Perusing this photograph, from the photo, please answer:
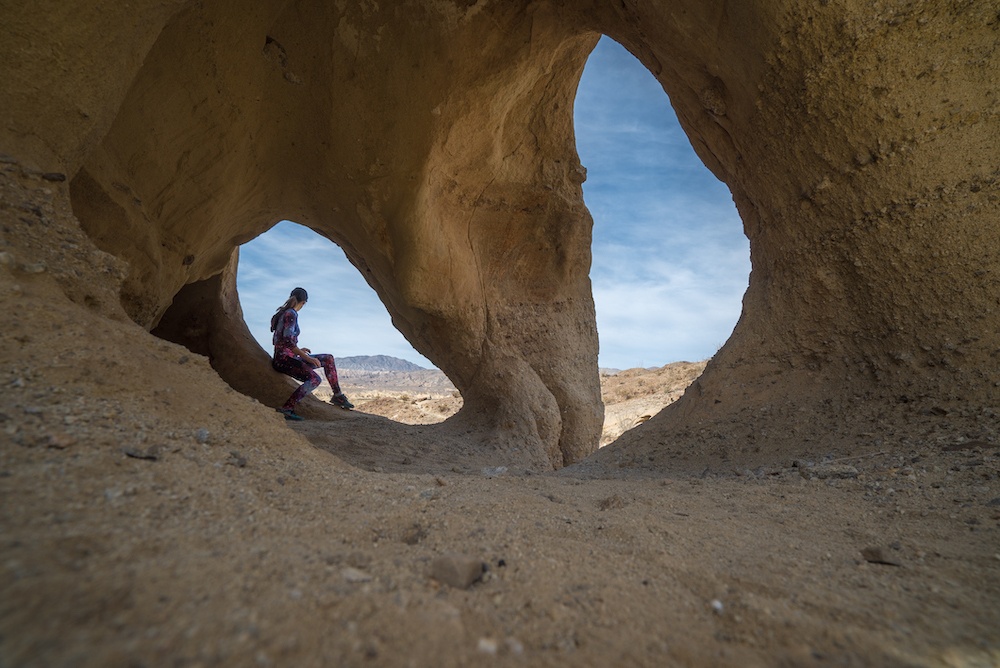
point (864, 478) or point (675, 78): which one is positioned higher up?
point (675, 78)

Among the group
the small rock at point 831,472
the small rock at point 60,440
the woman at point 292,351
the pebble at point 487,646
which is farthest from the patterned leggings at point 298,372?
the pebble at point 487,646

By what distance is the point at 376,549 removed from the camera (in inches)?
50.4

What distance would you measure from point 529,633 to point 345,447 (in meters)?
3.72

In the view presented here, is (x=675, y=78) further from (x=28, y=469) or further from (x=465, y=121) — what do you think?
(x=28, y=469)

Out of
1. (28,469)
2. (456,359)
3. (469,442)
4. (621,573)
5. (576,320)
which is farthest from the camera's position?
(576,320)

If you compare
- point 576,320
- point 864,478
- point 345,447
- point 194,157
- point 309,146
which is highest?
point 309,146

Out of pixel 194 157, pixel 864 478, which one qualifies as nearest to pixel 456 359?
pixel 194 157

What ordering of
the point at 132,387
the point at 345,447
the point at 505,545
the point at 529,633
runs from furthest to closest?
the point at 345,447, the point at 132,387, the point at 505,545, the point at 529,633

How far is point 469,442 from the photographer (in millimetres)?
5508

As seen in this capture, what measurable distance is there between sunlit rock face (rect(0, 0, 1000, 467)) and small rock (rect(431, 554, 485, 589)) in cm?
239

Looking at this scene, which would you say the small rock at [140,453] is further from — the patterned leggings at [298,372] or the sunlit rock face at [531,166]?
the patterned leggings at [298,372]

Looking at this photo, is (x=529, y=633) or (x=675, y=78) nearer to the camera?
(x=529, y=633)

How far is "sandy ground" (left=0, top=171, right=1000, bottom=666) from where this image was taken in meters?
0.84

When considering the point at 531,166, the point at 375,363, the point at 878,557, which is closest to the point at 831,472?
the point at 878,557
